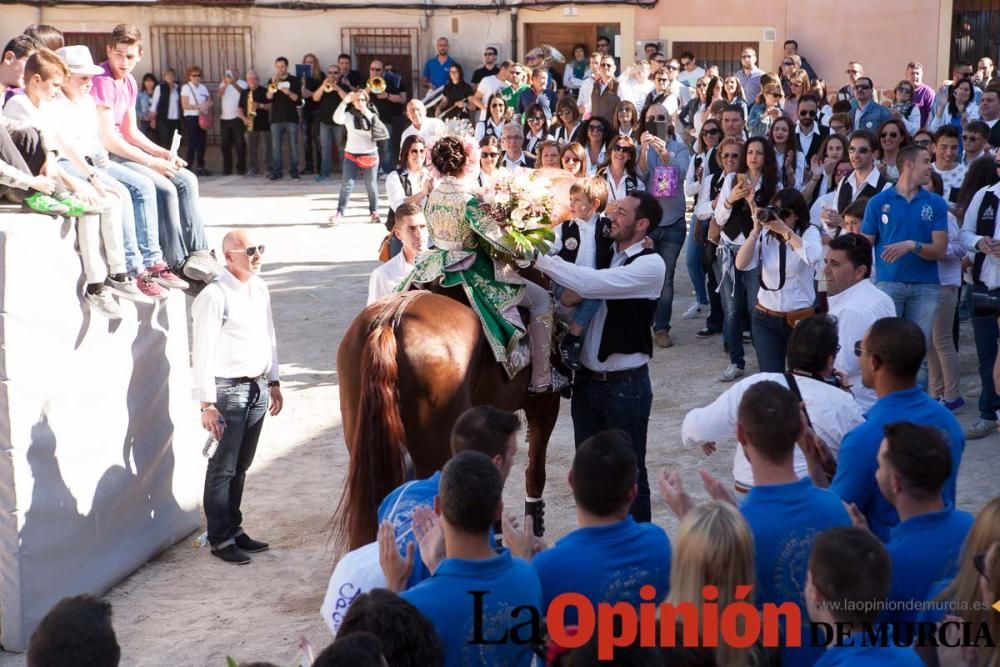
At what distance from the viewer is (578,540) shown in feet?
11.5

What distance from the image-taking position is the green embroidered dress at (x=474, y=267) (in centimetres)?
578

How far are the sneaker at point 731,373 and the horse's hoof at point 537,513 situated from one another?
10.2ft

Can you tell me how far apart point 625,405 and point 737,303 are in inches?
135

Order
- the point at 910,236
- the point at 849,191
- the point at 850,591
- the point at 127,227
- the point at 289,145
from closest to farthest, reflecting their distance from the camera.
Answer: the point at 850,591 → the point at 127,227 → the point at 910,236 → the point at 849,191 → the point at 289,145

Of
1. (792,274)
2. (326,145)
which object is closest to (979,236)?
(792,274)

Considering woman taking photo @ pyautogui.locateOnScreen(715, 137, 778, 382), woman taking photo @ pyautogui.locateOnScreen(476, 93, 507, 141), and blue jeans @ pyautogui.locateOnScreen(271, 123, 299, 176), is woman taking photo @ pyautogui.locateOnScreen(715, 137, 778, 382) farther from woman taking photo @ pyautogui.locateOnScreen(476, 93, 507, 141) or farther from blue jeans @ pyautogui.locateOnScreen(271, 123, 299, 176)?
blue jeans @ pyautogui.locateOnScreen(271, 123, 299, 176)

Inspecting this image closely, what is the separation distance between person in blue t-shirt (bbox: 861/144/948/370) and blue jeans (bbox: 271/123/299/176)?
15333mm

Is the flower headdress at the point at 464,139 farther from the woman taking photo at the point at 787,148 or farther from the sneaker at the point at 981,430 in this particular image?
the woman taking photo at the point at 787,148

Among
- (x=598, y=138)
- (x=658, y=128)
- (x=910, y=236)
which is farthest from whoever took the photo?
(x=658, y=128)

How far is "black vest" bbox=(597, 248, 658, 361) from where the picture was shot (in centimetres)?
610

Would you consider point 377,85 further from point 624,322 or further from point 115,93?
point 624,322

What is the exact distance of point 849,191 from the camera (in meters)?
9.11

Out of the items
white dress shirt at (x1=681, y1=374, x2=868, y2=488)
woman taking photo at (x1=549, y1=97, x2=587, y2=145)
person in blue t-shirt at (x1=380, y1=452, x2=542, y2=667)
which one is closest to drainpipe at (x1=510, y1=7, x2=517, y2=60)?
woman taking photo at (x1=549, y1=97, x2=587, y2=145)

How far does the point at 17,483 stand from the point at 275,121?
1716 centimetres
